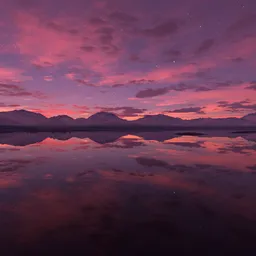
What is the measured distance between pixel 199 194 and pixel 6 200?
8726 millimetres

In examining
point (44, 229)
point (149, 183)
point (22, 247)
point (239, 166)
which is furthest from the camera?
point (239, 166)

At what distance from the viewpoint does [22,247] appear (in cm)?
606

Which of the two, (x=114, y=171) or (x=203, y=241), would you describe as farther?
(x=114, y=171)

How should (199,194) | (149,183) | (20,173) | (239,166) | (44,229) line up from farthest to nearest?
(239,166), (20,173), (149,183), (199,194), (44,229)

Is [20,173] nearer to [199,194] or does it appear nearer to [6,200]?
[6,200]

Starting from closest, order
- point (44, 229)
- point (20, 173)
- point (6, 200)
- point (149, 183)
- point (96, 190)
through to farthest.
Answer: point (44, 229)
point (6, 200)
point (96, 190)
point (149, 183)
point (20, 173)

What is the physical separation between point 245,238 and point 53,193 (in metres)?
8.09

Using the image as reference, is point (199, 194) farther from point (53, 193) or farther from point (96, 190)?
point (53, 193)

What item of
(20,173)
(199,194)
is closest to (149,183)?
(199,194)

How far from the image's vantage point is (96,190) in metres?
10.9

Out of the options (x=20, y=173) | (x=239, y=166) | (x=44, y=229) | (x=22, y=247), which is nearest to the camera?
(x=22, y=247)

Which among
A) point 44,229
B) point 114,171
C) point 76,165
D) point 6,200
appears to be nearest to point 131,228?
point 44,229

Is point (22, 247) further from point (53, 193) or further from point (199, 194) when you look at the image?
point (199, 194)

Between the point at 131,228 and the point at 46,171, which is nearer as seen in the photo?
the point at 131,228
